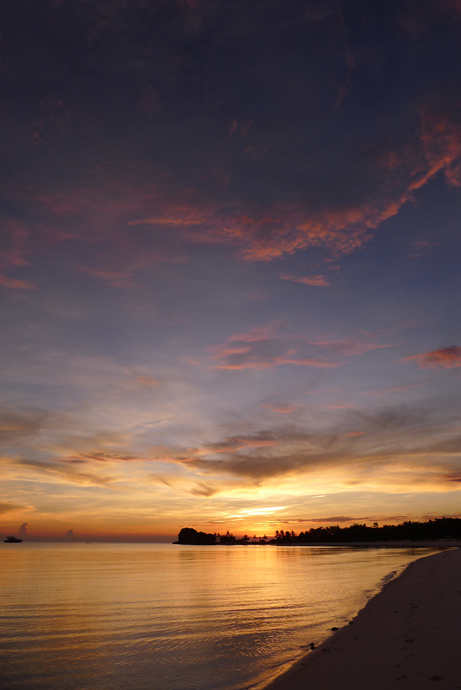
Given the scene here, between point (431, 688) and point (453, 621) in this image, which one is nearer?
point (431, 688)

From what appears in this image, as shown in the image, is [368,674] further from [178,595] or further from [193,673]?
[178,595]

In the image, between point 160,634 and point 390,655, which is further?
point 160,634

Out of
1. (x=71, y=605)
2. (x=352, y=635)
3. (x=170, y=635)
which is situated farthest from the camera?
(x=71, y=605)

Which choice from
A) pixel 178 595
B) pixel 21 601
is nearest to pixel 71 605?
pixel 21 601

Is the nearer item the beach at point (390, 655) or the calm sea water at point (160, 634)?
the beach at point (390, 655)

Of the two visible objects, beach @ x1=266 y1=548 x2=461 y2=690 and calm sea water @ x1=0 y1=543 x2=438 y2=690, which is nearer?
beach @ x1=266 y1=548 x2=461 y2=690

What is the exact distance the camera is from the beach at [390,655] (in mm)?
11117

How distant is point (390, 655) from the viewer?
44.0 feet

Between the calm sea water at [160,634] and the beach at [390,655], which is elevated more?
the beach at [390,655]

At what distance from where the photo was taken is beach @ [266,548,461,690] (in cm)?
1112

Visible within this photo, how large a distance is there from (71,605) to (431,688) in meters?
28.1

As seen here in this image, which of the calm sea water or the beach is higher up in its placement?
the beach

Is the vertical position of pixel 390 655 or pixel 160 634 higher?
pixel 390 655

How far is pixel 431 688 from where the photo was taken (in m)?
9.99
